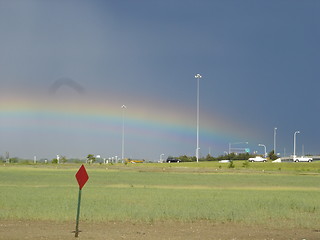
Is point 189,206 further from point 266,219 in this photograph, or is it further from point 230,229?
point 230,229

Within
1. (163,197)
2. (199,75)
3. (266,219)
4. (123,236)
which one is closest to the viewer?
(123,236)

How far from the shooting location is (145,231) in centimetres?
2239

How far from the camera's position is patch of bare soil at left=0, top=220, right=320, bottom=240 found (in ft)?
68.2

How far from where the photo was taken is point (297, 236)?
70.5ft

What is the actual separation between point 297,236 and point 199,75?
106305mm

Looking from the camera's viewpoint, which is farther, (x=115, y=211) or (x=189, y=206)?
(x=189, y=206)

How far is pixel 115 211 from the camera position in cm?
2830

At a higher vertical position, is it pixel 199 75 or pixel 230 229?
pixel 199 75

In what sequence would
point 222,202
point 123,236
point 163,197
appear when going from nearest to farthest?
1. point 123,236
2. point 222,202
3. point 163,197

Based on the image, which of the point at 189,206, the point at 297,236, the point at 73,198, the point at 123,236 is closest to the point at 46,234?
the point at 123,236

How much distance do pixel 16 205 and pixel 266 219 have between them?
1318 centimetres

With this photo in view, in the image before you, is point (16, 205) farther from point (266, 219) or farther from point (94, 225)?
point (266, 219)

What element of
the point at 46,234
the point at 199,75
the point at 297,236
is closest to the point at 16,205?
the point at 46,234

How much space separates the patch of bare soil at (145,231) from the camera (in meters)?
20.8
